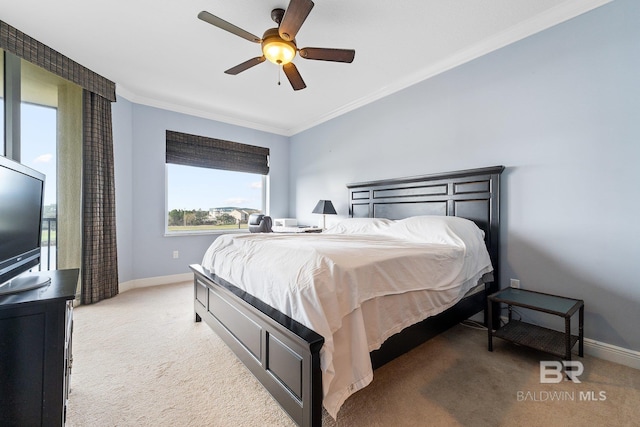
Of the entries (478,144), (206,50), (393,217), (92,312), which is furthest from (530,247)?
(92,312)

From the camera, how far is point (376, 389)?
5.28ft

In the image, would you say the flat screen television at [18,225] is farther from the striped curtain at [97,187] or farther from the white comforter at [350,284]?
the striped curtain at [97,187]

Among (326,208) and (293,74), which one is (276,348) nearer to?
(293,74)

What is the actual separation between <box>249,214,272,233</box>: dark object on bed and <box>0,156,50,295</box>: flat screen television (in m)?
2.58

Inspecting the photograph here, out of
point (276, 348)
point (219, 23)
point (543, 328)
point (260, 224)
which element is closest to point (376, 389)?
point (276, 348)

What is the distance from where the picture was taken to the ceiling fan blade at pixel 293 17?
5.39 feet

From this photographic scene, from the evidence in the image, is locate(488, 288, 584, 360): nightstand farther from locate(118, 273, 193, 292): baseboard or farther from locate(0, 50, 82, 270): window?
locate(0, 50, 82, 270): window

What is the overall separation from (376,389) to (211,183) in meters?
4.02

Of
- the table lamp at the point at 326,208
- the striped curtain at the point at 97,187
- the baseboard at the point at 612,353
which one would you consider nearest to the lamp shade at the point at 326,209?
the table lamp at the point at 326,208

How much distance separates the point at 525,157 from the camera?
234 centimetres

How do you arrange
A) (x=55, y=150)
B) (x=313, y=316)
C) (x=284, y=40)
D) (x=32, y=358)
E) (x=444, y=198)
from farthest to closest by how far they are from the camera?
(x=55, y=150) < (x=444, y=198) < (x=284, y=40) < (x=313, y=316) < (x=32, y=358)

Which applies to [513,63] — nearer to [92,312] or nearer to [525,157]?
[525,157]

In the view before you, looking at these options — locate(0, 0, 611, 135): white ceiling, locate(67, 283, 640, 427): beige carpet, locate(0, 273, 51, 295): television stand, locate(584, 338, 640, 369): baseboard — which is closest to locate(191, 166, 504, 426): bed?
locate(67, 283, 640, 427): beige carpet

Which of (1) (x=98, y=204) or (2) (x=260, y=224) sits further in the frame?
(2) (x=260, y=224)
